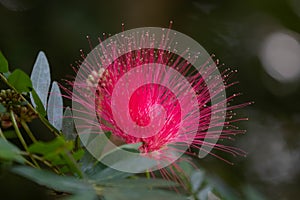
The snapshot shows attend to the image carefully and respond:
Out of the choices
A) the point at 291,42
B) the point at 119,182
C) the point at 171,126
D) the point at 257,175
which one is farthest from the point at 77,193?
the point at 291,42

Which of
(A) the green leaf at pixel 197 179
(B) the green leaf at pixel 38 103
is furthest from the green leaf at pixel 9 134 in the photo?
(A) the green leaf at pixel 197 179

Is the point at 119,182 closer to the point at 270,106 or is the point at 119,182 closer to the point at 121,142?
the point at 121,142

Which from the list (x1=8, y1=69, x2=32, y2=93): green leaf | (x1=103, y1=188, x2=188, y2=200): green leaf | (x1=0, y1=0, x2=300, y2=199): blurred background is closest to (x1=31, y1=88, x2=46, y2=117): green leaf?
(x1=8, y1=69, x2=32, y2=93): green leaf

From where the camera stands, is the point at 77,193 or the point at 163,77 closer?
the point at 77,193

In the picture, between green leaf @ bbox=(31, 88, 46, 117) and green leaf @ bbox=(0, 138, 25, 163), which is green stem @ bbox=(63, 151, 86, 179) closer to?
green leaf @ bbox=(0, 138, 25, 163)

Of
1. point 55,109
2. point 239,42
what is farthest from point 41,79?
point 239,42

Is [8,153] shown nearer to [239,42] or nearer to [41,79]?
[41,79]
